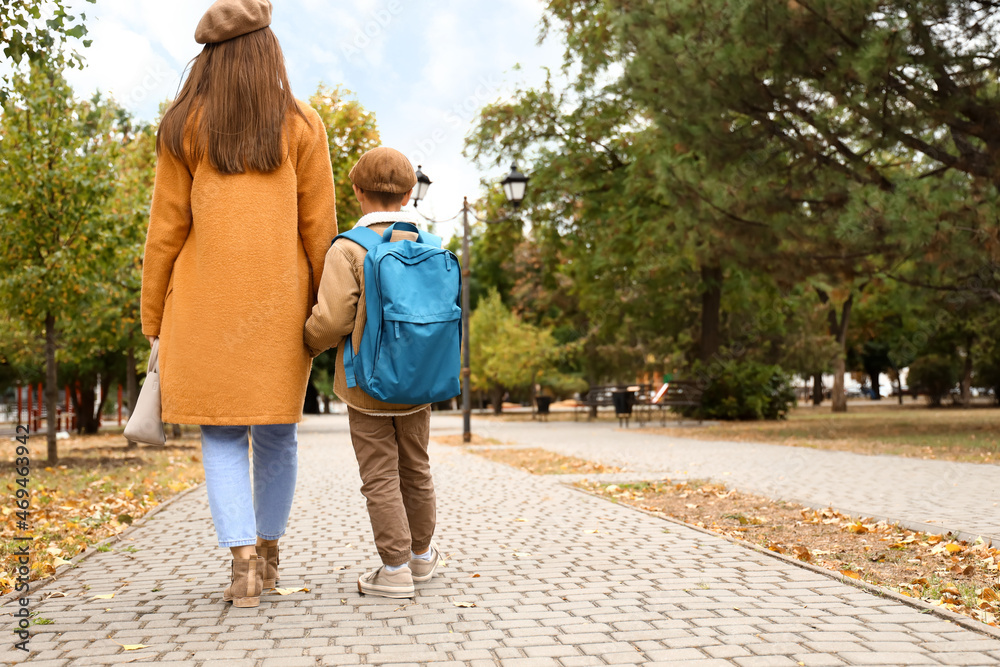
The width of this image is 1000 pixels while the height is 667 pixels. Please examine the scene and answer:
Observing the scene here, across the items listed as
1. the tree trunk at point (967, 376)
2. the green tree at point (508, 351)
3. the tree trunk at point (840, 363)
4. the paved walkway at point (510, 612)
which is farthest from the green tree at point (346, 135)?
the tree trunk at point (967, 376)

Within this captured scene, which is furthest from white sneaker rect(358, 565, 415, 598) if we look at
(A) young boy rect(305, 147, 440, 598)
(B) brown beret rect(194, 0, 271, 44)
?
(B) brown beret rect(194, 0, 271, 44)

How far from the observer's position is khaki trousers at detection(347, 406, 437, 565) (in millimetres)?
3775

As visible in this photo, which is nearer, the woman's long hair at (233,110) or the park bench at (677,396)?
the woman's long hair at (233,110)

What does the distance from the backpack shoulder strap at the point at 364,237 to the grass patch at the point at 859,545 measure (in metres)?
2.76

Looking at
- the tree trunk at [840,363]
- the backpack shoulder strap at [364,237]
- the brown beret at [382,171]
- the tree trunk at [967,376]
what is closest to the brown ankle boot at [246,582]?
the backpack shoulder strap at [364,237]

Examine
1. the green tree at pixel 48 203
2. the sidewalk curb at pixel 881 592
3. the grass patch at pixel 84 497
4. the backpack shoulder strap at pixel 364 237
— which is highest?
the green tree at pixel 48 203

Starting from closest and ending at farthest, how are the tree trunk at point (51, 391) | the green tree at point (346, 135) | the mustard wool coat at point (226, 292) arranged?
1. the mustard wool coat at point (226, 292)
2. the tree trunk at point (51, 391)
3. the green tree at point (346, 135)

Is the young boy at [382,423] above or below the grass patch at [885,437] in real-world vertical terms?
above

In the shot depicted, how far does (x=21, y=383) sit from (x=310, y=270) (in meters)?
29.3

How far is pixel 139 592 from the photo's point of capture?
157 inches

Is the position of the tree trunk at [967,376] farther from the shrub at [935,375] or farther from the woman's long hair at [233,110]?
the woman's long hair at [233,110]

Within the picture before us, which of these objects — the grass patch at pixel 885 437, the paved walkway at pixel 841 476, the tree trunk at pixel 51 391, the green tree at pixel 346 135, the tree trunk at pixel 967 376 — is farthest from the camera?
the tree trunk at pixel 967 376

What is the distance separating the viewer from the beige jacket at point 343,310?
360 cm

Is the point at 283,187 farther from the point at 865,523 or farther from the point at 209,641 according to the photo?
the point at 865,523
